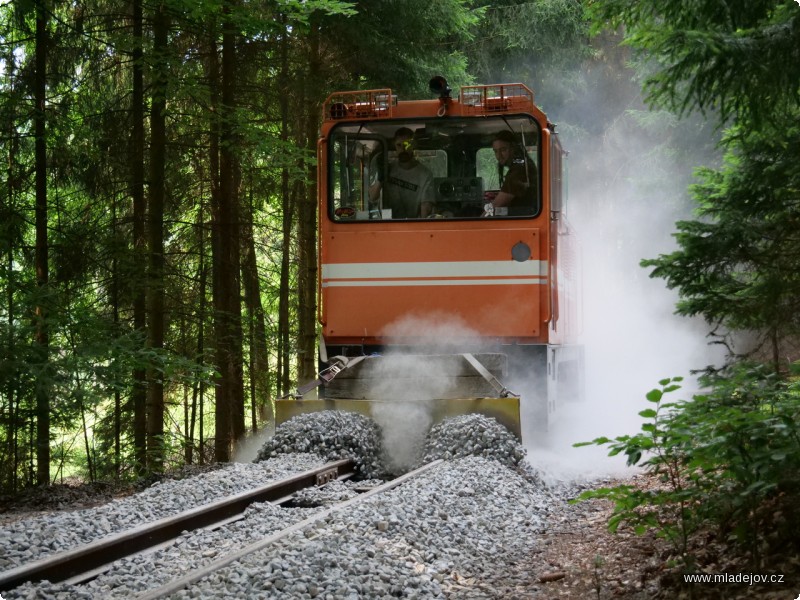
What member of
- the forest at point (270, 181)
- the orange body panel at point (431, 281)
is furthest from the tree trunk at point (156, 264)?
the orange body panel at point (431, 281)

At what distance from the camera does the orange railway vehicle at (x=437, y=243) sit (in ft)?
29.6

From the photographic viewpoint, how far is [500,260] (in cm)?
908

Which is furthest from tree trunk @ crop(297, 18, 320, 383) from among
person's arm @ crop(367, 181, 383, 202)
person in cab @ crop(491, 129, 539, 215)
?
person in cab @ crop(491, 129, 539, 215)

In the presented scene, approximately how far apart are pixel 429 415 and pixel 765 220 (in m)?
3.52

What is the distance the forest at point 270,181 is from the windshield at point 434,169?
133 centimetres

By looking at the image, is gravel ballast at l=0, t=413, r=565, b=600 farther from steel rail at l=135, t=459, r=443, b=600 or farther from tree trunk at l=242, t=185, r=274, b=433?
tree trunk at l=242, t=185, r=274, b=433

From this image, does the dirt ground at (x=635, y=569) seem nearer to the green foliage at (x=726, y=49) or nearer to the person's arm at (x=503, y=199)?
the green foliage at (x=726, y=49)

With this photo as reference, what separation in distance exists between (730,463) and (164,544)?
3.11m

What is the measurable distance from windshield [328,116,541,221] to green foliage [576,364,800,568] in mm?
4580

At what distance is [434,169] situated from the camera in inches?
367

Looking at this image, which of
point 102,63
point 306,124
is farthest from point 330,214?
point 306,124

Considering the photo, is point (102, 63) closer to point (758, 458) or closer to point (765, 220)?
point (765, 220)

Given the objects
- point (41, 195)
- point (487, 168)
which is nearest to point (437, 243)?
point (487, 168)

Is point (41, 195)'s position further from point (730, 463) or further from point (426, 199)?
point (730, 463)
